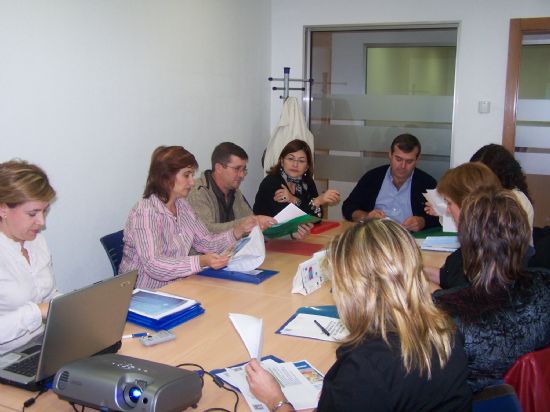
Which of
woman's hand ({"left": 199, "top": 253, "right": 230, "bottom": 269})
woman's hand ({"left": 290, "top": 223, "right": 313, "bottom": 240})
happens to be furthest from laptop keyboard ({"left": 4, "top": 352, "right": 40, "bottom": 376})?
woman's hand ({"left": 290, "top": 223, "right": 313, "bottom": 240})

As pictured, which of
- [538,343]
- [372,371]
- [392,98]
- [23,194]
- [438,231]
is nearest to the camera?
[372,371]

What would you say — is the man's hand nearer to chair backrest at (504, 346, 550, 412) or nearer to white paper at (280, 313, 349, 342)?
white paper at (280, 313, 349, 342)

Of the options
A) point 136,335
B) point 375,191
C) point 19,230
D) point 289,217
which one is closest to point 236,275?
point 289,217

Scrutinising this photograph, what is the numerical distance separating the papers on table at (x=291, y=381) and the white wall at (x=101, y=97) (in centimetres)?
172

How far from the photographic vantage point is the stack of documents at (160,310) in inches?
83.7

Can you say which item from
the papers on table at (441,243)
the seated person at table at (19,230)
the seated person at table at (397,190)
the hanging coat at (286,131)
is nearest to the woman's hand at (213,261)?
the seated person at table at (19,230)

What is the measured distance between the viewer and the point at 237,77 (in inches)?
193

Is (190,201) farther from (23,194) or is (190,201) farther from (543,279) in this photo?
(543,279)

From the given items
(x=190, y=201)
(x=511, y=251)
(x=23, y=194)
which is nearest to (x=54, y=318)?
(x=23, y=194)

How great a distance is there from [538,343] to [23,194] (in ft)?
6.02

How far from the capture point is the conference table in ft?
5.33

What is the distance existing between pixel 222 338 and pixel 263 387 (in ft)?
1.70

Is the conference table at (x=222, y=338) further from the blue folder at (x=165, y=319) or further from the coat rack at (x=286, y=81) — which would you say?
→ the coat rack at (x=286, y=81)

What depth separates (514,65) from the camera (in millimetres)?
4727
